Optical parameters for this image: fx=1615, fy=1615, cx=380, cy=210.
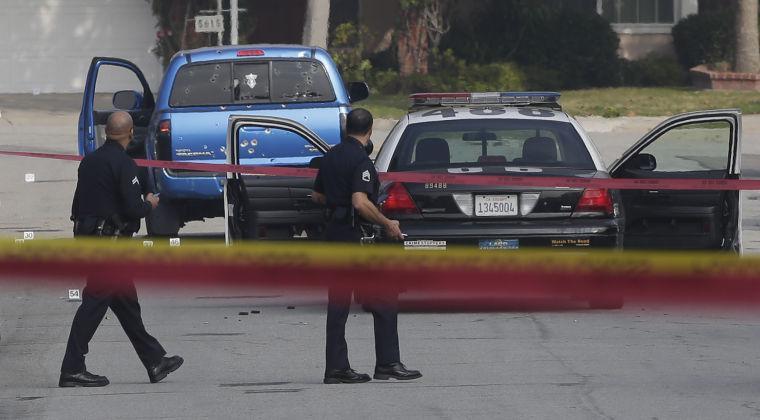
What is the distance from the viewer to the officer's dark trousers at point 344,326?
8734 mm

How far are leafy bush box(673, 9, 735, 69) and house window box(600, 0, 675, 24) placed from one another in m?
1.25

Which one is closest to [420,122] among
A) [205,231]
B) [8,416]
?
[8,416]

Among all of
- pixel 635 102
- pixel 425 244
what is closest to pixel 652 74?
pixel 635 102

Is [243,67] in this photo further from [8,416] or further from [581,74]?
[581,74]

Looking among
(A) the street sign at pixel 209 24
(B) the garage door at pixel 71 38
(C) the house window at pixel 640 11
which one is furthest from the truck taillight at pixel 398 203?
(C) the house window at pixel 640 11

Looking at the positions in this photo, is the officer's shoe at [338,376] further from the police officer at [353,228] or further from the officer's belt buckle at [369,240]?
the officer's belt buckle at [369,240]

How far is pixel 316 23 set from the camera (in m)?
30.2

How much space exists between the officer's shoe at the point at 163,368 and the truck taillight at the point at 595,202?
312 centimetres

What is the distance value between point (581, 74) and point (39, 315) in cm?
2235

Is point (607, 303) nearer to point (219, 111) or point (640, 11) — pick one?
point (219, 111)

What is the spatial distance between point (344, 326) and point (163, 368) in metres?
Result: 1.04

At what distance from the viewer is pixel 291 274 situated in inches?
404

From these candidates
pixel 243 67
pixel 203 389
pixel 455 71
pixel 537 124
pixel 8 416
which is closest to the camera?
pixel 8 416

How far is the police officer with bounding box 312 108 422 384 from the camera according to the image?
345 inches
